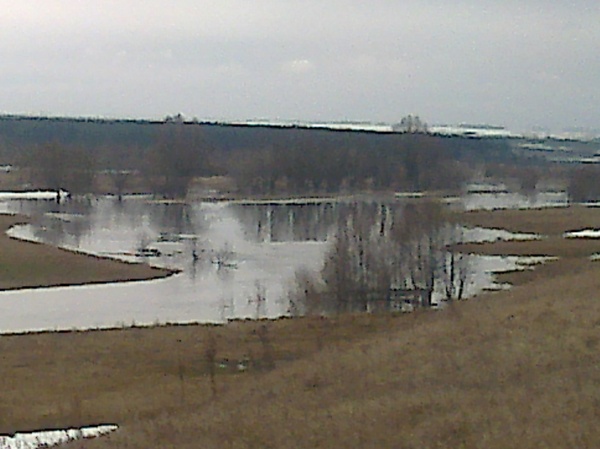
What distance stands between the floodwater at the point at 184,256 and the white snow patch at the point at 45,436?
7.30 metres

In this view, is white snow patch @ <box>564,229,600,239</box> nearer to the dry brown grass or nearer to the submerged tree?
the dry brown grass

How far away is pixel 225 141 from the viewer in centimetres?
9875

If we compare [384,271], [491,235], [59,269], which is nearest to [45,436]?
[384,271]

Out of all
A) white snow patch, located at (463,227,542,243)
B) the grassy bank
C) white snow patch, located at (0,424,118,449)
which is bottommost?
the grassy bank

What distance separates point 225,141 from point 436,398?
301 ft

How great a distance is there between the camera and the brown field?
7125 mm

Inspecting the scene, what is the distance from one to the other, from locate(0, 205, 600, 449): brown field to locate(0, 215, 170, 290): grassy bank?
26.3 feet

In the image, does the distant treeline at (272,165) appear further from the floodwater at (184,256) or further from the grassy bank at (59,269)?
the grassy bank at (59,269)

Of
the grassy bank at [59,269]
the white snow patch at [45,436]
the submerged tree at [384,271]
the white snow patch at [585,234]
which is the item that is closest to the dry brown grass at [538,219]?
the white snow patch at [585,234]

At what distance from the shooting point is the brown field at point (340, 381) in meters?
7.12

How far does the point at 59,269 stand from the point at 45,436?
1579 cm

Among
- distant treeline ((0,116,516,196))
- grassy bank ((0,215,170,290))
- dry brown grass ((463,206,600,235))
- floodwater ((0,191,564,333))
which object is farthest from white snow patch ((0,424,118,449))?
distant treeline ((0,116,516,196))

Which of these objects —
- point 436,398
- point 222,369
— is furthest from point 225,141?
point 436,398

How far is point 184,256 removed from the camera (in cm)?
2805
